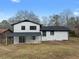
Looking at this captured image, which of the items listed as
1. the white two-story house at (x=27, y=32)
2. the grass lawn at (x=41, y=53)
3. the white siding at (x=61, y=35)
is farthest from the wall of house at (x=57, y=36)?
the grass lawn at (x=41, y=53)

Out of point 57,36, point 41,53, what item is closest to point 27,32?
point 57,36

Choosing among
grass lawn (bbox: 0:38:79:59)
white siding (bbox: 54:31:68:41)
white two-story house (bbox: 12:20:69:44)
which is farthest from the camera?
white siding (bbox: 54:31:68:41)

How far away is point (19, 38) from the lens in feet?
150

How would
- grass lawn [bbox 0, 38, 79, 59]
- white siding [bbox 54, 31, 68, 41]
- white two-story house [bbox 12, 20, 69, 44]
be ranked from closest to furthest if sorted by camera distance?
grass lawn [bbox 0, 38, 79, 59], white two-story house [bbox 12, 20, 69, 44], white siding [bbox 54, 31, 68, 41]

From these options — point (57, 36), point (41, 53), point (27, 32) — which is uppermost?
point (27, 32)

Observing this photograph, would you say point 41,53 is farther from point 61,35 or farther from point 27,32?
point 61,35

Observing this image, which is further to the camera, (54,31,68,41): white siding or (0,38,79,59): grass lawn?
(54,31,68,41): white siding

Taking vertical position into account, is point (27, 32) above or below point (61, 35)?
above

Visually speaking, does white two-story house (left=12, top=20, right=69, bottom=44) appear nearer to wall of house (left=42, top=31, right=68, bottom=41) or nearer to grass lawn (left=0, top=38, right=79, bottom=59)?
wall of house (left=42, top=31, right=68, bottom=41)

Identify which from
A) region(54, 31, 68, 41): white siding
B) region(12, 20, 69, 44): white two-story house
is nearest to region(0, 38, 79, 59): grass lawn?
region(12, 20, 69, 44): white two-story house

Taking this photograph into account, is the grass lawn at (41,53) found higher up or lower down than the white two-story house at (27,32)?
lower down

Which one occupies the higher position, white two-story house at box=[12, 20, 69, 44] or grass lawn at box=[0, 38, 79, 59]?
white two-story house at box=[12, 20, 69, 44]

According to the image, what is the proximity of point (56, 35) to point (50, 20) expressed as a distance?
157 feet

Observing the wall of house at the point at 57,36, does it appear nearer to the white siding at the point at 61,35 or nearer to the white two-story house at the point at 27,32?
the white siding at the point at 61,35
